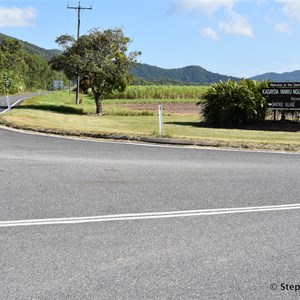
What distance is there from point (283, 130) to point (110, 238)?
17.5 metres

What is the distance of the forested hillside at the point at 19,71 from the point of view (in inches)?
2886

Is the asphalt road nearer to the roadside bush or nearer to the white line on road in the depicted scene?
the white line on road

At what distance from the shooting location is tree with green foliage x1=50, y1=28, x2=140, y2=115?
33094 millimetres

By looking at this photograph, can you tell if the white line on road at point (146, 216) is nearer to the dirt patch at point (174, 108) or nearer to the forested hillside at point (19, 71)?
the dirt patch at point (174, 108)

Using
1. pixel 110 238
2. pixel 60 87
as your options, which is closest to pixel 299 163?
pixel 110 238

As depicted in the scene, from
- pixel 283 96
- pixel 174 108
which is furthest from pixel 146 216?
pixel 174 108

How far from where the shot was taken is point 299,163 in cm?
1043

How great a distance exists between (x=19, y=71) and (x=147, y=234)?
93.8 metres

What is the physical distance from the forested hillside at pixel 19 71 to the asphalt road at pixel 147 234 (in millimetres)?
64998

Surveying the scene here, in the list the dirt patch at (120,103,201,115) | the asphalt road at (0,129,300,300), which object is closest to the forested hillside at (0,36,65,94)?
the dirt patch at (120,103,201,115)

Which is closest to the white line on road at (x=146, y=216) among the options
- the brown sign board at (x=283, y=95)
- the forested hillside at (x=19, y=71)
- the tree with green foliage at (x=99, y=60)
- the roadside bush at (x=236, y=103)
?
the brown sign board at (x=283, y=95)

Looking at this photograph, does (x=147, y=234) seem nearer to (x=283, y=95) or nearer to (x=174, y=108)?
(x=283, y=95)

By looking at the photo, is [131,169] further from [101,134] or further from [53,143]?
[101,134]

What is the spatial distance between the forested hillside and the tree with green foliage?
38.1 metres
